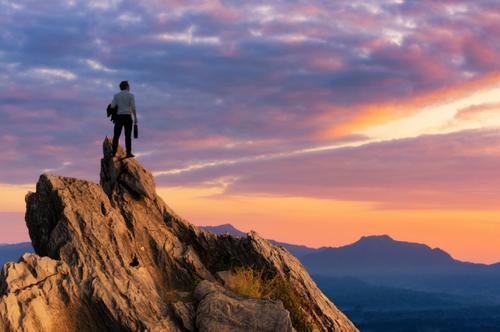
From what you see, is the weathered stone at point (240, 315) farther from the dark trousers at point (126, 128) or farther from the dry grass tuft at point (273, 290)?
the dark trousers at point (126, 128)

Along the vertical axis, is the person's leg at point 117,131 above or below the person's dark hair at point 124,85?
below

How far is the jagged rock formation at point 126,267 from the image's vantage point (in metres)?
23.8

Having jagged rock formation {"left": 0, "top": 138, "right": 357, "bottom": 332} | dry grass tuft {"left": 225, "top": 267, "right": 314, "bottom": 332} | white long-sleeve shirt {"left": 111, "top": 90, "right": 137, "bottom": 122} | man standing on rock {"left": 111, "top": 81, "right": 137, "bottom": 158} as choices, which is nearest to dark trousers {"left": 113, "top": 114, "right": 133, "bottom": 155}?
man standing on rock {"left": 111, "top": 81, "right": 137, "bottom": 158}

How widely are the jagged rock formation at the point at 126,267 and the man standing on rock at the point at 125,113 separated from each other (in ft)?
3.09

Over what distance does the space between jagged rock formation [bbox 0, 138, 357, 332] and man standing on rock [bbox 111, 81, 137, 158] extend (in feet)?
3.09

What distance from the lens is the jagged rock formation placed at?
78.1 feet

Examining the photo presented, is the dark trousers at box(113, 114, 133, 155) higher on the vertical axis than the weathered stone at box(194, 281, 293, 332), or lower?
higher

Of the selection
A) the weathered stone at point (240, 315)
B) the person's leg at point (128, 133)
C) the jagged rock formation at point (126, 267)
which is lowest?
the weathered stone at point (240, 315)

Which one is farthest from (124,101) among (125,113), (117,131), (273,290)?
(273,290)

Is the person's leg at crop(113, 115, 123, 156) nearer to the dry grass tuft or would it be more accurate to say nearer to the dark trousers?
the dark trousers

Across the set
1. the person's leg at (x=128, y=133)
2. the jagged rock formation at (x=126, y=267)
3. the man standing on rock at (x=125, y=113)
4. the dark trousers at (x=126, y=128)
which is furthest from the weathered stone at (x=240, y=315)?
the man standing on rock at (x=125, y=113)

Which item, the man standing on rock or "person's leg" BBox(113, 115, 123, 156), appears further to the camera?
"person's leg" BBox(113, 115, 123, 156)

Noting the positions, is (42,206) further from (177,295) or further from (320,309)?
(320,309)

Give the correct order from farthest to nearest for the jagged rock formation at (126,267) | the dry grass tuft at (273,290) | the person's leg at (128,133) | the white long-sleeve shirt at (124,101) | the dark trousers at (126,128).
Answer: the person's leg at (128,133) < the dark trousers at (126,128) < the white long-sleeve shirt at (124,101) < the dry grass tuft at (273,290) < the jagged rock formation at (126,267)
